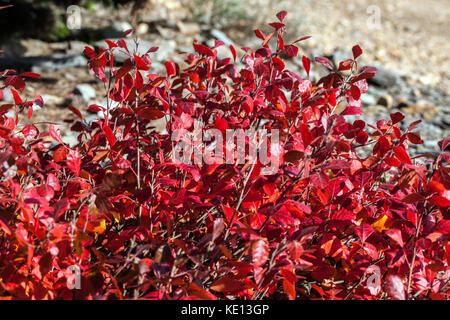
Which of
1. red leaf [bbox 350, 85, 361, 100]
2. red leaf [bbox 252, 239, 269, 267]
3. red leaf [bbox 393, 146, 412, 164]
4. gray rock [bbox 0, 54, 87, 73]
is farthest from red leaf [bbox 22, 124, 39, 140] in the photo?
gray rock [bbox 0, 54, 87, 73]

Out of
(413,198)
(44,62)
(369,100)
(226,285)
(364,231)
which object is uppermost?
(44,62)

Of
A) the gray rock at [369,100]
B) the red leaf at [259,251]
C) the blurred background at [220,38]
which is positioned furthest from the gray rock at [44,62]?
the red leaf at [259,251]

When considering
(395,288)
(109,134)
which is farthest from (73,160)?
(395,288)

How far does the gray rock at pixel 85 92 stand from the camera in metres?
3.83

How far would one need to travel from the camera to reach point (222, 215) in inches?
67.6

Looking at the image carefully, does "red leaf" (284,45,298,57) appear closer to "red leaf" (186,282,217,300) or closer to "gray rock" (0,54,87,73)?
"red leaf" (186,282,217,300)

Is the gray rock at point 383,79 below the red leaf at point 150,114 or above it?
below

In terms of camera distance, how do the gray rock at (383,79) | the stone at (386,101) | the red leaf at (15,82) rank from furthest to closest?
the gray rock at (383,79)
the stone at (386,101)
the red leaf at (15,82)

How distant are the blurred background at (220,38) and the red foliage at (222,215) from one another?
1137 mm

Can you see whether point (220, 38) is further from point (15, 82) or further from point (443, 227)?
point (443, 227)

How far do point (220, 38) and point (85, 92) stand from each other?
2332 mm

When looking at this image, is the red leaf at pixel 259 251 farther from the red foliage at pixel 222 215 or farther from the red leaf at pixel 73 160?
the red leaf at pixel 73 160

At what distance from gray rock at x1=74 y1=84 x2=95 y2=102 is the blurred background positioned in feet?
0.03

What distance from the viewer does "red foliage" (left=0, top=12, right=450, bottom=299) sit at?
4.12 ft
